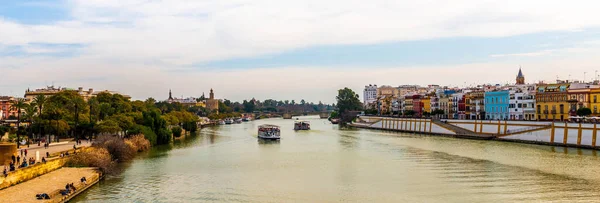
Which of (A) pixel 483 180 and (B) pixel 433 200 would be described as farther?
(A) pixel 483 180

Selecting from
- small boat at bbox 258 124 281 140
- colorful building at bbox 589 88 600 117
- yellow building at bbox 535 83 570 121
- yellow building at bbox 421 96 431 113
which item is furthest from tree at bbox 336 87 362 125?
colorful building at bbox 589 88 600 117

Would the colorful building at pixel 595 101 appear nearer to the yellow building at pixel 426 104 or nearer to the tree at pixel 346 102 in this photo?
the yellow building at pixel 426 104

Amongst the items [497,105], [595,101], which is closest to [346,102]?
[497,105]

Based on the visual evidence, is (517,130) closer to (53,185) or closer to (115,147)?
(115,147)

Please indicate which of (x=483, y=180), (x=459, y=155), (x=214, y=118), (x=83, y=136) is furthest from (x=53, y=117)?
(x=214, y=118)

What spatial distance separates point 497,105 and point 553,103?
8.58 metres

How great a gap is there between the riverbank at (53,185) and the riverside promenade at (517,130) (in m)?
29.9

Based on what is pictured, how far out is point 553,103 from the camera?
5019 cm

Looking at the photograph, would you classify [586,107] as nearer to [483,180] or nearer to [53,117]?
[483,180]

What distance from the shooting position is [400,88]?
6747 inches

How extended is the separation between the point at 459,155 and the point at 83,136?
26919 mm

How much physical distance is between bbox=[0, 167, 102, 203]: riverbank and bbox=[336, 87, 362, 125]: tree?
8843cm

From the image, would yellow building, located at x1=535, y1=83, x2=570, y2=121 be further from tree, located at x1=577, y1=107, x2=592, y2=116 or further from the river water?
the river water

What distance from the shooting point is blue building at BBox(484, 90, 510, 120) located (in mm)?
56906
